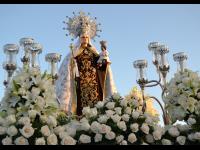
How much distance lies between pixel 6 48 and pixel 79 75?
2361 mm

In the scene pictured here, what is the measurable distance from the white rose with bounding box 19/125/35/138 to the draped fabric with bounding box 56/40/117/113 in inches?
334

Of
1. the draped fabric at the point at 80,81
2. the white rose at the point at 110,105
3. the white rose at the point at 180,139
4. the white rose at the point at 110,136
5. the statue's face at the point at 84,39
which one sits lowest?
the white rose at the point at 180,139

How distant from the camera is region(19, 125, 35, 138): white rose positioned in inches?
129

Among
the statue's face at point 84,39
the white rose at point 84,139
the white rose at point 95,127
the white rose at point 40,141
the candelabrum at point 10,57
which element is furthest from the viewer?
the statue's face at point 84,39

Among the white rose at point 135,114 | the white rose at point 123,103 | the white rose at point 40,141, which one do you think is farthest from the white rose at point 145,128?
the white rose at point 40,141

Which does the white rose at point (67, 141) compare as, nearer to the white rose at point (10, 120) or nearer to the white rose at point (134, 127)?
the white rose at point (10, 120)

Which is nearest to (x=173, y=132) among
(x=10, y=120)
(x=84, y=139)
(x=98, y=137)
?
(x=98, y=137)

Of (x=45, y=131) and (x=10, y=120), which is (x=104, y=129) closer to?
(x=45, y=131)

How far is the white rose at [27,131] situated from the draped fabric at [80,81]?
847 cm

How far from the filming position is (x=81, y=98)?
479 inches

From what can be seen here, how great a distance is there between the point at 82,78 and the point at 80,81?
0.11 metres

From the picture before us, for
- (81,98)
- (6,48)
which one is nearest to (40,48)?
(6,48)

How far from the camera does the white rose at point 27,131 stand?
327 centimetres

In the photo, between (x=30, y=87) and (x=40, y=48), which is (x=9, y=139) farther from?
(x=40, y=48)
